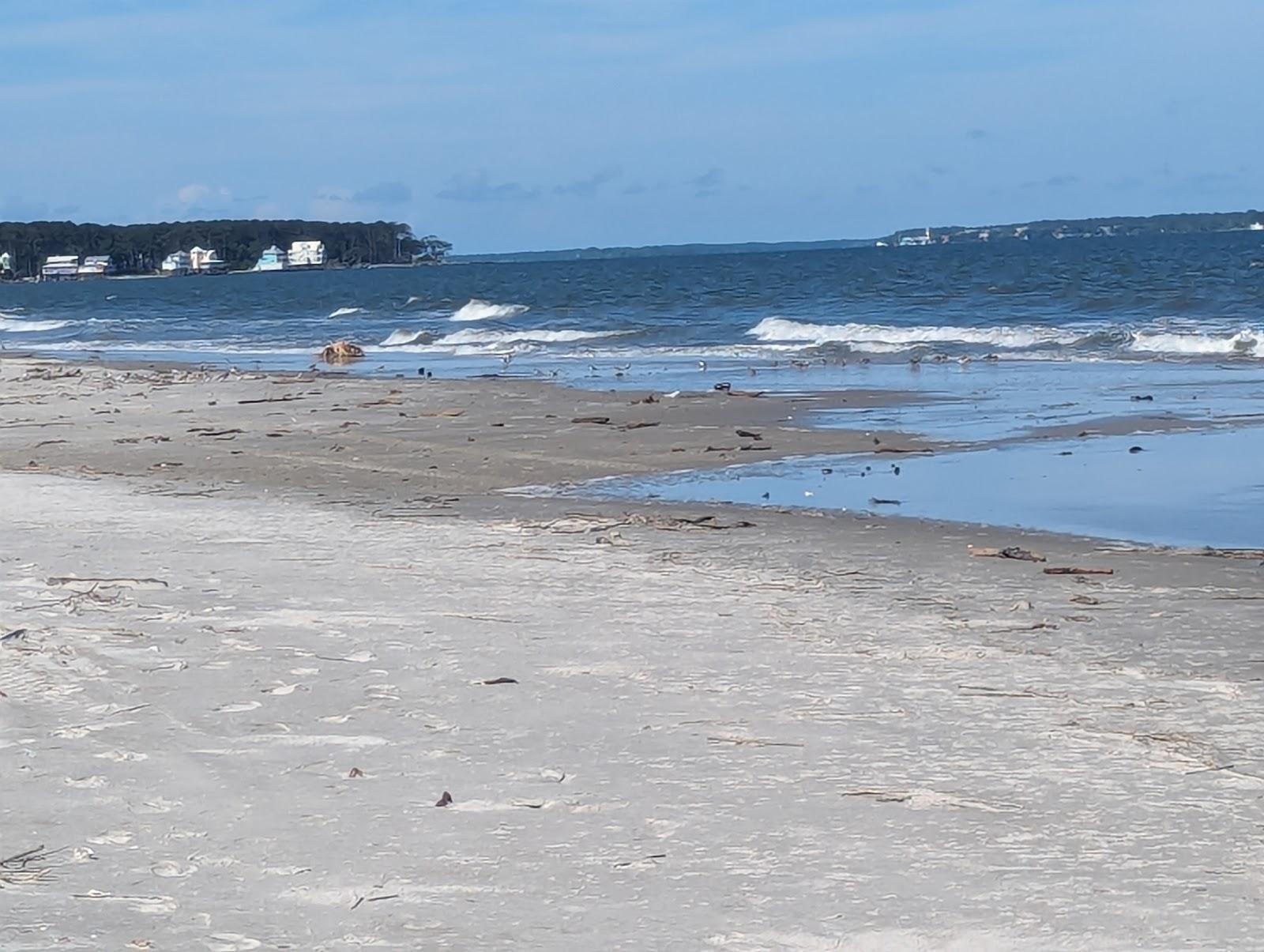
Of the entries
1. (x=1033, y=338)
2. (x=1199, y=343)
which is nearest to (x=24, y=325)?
(x=1033, y=338)

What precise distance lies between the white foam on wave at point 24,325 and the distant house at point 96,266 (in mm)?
87796

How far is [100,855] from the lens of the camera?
3.89 meters

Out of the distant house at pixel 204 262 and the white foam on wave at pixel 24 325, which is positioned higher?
the distant house at pixel 204 262

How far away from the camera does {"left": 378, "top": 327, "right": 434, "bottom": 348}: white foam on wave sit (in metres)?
35.5

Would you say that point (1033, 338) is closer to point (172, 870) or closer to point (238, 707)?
point (238, 707)

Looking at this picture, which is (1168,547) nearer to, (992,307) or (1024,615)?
(1024,615)

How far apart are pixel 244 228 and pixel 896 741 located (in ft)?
523

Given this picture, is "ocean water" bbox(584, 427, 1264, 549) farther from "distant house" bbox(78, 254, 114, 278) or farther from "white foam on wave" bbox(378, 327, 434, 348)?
"distant house" bbox(78, 254, 114, 278)

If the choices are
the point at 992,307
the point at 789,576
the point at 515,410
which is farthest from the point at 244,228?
the point at 789,576

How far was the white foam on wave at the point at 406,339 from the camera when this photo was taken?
3553 centimetres

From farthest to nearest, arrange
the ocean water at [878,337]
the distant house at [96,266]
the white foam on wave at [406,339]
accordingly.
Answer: the distant house at [96,266]
the white foam on wave at [406,339]
the ocean water at [878,337]

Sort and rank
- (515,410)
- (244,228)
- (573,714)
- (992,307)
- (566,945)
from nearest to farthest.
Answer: (566,945) → (573,714) → (515,410) → (992,307) → (244,228)

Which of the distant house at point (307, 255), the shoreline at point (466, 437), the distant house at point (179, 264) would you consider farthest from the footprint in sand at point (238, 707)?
the distant house at point (179, 264)

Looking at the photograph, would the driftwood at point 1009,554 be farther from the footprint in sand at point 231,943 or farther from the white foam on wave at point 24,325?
the white foam on wave at point 24,325
